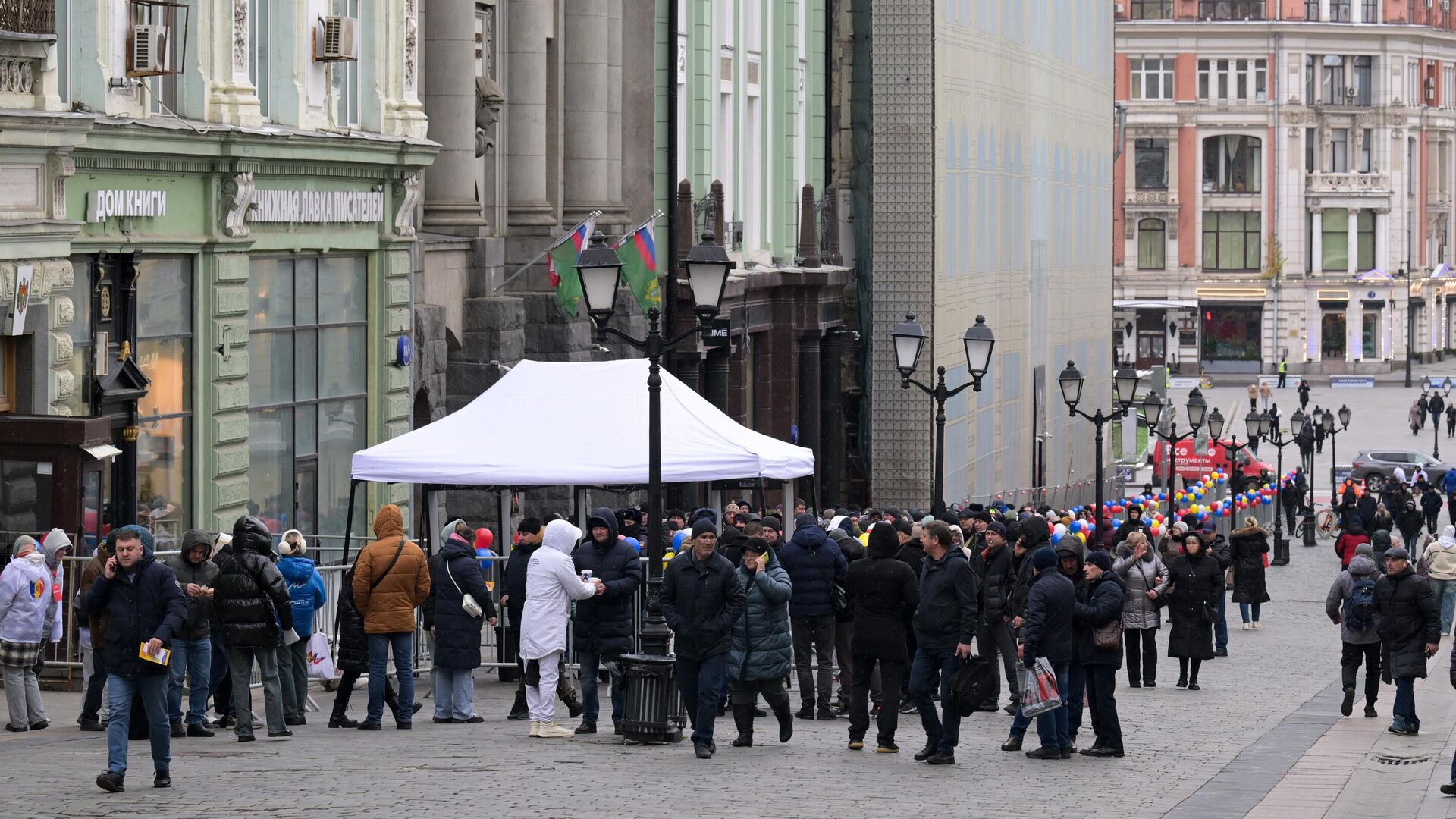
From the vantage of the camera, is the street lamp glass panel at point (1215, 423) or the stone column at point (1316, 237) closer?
the street lamp glass panel at point (1215, 423)

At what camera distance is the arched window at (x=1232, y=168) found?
407ft

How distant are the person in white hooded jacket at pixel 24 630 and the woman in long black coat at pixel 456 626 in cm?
278

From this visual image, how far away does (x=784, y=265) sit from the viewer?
47312mm

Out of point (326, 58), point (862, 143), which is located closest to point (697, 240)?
point (862, 143)

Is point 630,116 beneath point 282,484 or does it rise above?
above

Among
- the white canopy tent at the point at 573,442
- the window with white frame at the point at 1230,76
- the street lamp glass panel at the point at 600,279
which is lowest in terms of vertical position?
the white canopy tent at the point at 573,442

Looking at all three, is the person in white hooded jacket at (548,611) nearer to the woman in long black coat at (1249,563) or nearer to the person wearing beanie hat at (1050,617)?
the person wearing beanie hat at (1050,617)

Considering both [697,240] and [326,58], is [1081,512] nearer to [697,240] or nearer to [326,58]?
[697,240]

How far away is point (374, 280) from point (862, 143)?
21.5m

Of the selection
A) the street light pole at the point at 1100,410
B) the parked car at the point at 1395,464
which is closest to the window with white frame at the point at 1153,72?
the parked car at the point at 1395,464

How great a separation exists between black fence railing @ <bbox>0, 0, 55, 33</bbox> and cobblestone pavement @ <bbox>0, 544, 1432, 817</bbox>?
217 inches

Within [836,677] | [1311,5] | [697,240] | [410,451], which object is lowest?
[836,677]

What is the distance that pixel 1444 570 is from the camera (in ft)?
84.0

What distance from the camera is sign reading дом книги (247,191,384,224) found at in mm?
26531
